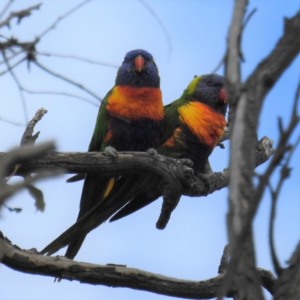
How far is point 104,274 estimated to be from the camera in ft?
11.2

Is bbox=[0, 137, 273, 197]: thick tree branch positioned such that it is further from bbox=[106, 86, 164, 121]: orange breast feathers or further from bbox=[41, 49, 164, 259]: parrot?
bbox=[106, 86, 164, 121]: orange breast feathers

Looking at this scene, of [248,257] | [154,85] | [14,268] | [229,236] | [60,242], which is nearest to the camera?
[229,236]

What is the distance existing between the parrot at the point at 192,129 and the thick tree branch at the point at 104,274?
103 cm

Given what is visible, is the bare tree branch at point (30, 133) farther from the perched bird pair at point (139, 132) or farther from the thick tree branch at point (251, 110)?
the thick tree branch at point (251, 110)

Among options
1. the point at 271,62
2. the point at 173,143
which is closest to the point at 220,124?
the point at 173,143

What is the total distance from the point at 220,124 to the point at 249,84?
3.28 metres

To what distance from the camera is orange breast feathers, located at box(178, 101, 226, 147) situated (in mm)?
4637

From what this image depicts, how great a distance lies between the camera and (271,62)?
150cm

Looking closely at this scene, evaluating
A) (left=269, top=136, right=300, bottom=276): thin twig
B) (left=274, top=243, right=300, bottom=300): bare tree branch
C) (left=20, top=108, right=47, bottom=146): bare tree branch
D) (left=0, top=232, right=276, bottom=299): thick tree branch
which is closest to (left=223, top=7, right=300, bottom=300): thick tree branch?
(left=269, top=136, right=300, bottom=276): thin twig

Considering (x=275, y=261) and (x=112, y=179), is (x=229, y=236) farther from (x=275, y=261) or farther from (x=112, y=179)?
(x=112, y=179)

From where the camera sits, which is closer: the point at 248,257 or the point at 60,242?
the point at 248,257

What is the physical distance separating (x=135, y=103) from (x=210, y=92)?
0.71 m

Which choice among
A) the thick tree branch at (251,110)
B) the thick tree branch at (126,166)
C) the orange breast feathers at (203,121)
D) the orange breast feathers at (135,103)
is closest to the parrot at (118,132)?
the orange breast feathers at (135,103)

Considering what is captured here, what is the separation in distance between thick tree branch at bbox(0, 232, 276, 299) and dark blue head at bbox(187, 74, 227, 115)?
171 cm
